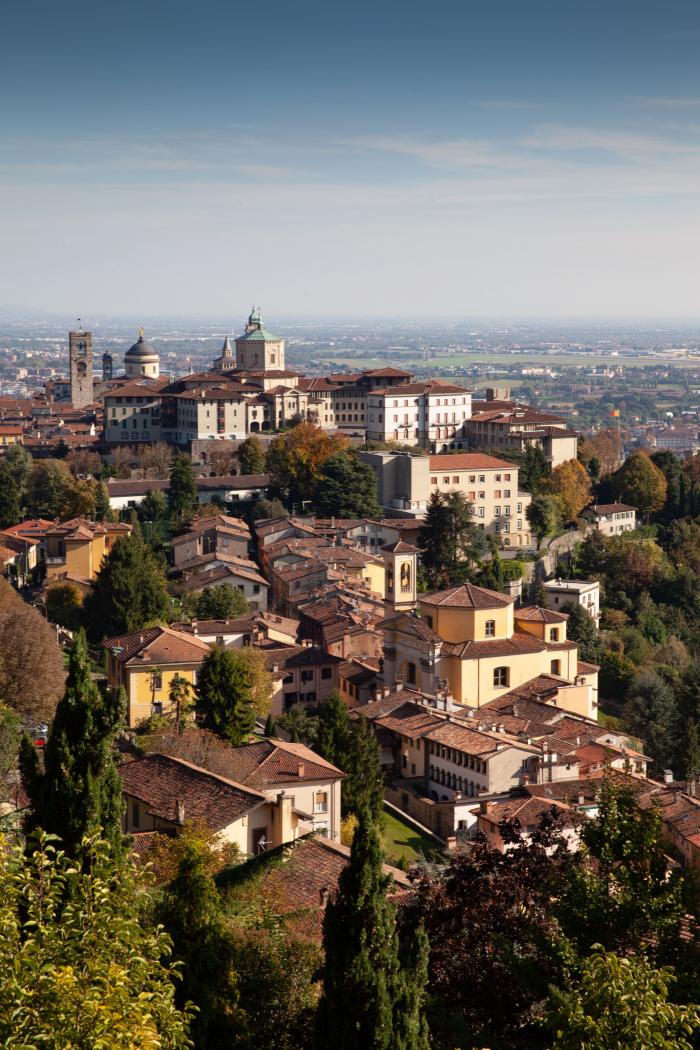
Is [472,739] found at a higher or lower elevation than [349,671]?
higher

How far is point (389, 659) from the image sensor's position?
32.2 metres

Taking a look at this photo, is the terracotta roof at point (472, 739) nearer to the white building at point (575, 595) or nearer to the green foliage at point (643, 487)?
the white building at point (575, 595)

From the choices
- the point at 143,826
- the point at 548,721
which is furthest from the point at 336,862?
the point at 548,721

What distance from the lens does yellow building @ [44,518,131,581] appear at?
37.3 meters

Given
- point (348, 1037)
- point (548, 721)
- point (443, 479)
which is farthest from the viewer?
point (443, 479)

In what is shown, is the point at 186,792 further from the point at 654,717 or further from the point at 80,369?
the point at 80,369

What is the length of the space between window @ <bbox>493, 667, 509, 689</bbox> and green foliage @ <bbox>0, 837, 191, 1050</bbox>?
23.9 metres

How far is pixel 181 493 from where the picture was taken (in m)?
45.2

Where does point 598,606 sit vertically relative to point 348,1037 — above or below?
below

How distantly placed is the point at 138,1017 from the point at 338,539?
3550 centimetres

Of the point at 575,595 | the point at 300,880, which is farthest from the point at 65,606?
the point at 300,880

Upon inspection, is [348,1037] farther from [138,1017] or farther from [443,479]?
[443,479]

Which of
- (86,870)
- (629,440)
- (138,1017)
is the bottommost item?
(629,440)

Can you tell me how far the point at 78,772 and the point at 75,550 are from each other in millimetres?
26264
